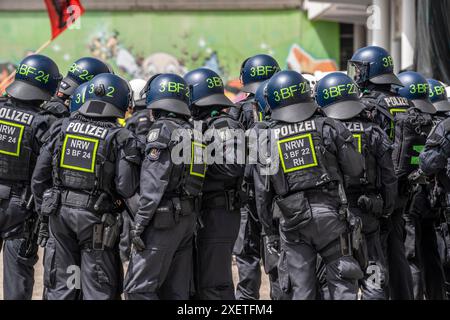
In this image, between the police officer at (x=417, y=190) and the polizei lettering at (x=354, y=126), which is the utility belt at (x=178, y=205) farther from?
the police officer at (x=417, y=190)

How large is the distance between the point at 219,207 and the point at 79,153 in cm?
142

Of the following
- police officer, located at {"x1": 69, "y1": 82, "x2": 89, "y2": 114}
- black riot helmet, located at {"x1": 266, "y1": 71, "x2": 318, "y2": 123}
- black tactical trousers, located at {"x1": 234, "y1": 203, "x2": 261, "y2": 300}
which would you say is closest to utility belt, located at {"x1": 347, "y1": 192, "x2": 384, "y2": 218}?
black riot helmet, located at {"x1": 266, "y1": 71, "x2": 318, "y2": 123}

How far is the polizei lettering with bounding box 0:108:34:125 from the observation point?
732 centimetres

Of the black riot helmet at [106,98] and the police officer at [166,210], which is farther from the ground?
the black riot helmet at [106,98]

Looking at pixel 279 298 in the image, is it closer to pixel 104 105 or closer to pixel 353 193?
pixel 353 193

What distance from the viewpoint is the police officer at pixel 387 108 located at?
784 cm

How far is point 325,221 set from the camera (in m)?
6.36

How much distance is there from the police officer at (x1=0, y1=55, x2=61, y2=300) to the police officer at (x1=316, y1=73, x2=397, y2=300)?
2500 mm

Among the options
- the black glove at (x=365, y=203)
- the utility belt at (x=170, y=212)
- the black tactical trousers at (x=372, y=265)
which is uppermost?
the black glove at (x=365, y=203)

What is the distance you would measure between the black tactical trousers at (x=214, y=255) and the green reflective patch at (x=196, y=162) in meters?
0.60

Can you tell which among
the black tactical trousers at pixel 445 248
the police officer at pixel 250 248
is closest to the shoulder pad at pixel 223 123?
the police officer at pixel 250 248

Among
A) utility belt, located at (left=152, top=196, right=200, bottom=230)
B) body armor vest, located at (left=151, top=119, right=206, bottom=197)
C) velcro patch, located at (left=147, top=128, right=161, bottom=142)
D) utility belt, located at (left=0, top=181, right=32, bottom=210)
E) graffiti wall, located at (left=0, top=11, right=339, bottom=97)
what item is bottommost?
utility belt, located at (left=152, top=196, right=200, bottom=230)

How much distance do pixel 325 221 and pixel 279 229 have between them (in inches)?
17.8

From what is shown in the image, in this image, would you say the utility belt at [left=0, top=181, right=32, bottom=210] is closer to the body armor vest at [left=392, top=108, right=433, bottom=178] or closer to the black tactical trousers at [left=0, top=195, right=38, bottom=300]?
the black tactical trousers at [left=0, top=195, right=38, bottom=300]
